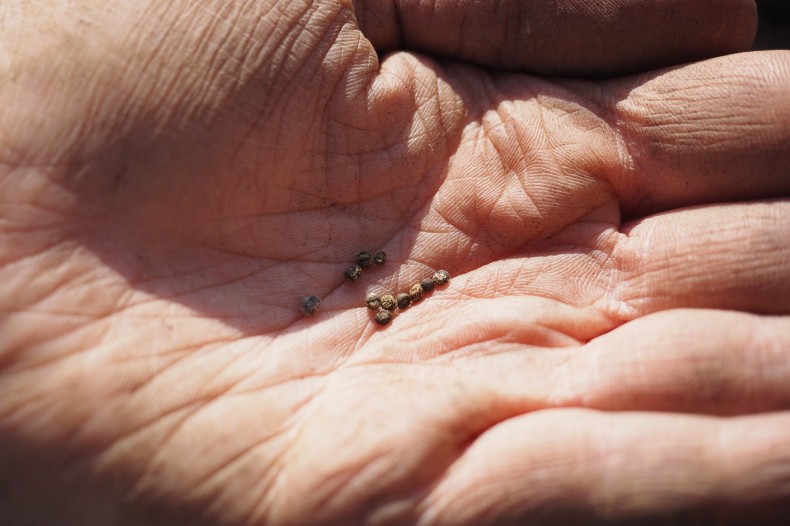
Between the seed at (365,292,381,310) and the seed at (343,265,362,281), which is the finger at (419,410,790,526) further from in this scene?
the seed at (343,265,362,281)

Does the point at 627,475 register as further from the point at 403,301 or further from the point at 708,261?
the point at 403,301

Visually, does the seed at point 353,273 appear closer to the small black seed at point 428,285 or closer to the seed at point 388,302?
the seed at point 388,302

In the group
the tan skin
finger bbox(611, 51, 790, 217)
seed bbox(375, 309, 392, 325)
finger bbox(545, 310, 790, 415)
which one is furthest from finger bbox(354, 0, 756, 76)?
seed bbox(375, 309, 392, 325)

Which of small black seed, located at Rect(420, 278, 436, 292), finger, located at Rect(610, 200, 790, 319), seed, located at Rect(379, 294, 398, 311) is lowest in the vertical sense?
seed, located at Rect(379, 294, 398, 311)

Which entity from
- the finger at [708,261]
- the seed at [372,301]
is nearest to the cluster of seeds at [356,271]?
the seed at [372,301]

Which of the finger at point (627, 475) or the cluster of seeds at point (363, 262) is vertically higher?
the cluster of seeds at point (363, 262)

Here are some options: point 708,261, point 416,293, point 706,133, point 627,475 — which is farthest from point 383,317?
point 706,133

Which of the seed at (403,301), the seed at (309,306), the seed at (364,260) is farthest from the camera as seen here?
the seed at (364,260)
